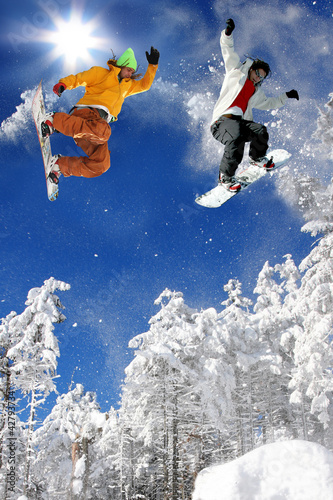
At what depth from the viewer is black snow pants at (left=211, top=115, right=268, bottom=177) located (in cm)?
620

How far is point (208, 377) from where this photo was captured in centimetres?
1641

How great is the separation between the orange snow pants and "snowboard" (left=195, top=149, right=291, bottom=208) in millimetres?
2302

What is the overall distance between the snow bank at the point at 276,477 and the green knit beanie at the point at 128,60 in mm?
6781

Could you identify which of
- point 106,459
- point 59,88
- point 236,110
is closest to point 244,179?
point 236,110

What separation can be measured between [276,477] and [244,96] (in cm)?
602

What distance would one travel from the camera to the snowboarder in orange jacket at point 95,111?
6152mm

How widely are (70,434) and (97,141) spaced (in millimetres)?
22390

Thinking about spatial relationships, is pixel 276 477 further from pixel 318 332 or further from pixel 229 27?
pixel 318 332

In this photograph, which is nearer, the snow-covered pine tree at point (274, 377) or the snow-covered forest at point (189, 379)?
the snow-covered forest at point (189, 379)

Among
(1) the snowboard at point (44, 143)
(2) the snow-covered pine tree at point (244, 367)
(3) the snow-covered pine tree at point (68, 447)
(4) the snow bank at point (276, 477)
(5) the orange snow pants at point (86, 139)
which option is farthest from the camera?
(2) the snow-covered pine tree at point (244, 367)

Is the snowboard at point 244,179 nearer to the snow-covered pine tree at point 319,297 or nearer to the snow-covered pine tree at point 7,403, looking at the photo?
the snow-covered pine tree at point 319,297

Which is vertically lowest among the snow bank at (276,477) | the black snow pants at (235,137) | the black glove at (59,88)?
the snow bank at (276,477)

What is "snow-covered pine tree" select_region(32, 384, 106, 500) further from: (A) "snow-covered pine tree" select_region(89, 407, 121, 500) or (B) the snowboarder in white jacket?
(B) the snowboarder in white jacket

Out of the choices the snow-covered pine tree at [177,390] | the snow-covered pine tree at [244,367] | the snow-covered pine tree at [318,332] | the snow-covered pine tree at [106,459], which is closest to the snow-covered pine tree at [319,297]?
the snow-covered pine tree at [318,332]
